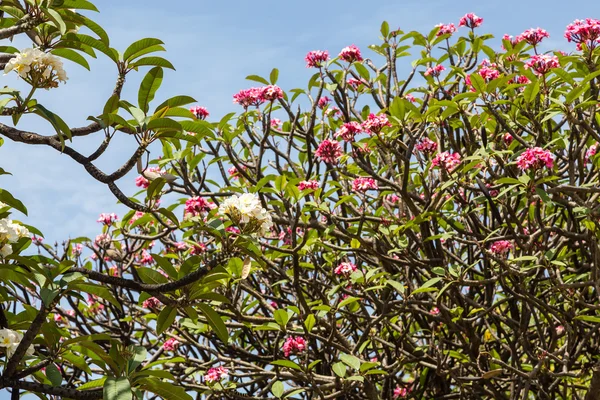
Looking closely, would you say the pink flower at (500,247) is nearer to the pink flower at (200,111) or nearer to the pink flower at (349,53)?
the pink flower at (349,53)

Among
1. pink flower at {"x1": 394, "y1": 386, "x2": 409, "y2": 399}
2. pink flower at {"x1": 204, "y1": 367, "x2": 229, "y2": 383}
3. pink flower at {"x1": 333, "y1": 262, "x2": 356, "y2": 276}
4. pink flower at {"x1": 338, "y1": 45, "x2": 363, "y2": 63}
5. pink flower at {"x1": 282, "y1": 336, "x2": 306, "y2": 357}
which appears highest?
pink flower at {"x1": 338, "y1": 45, "x2": 363, "y2": 63}

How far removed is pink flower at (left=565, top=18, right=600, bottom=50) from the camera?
362 cm

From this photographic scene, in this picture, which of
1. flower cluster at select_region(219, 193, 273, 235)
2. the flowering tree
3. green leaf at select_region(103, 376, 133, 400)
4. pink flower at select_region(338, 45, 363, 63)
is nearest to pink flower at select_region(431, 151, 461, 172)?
the flowering tree

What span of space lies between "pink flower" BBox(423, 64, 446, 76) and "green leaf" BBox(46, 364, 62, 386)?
10.1 feet

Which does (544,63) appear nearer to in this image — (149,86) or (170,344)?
(149,86)

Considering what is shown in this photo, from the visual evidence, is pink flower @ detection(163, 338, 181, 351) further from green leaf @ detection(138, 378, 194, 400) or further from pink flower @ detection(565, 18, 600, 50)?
pink flower @ detection(565, 18, 600, 50)

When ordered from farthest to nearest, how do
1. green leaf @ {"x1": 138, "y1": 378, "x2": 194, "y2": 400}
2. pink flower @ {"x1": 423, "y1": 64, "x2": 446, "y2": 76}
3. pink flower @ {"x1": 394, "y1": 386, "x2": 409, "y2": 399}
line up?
pink flower @ {"x1": 394, "y1": 386, "x2": 409, "y2": 399}
pink flower @ {"x1": 423, "y1": 64, "x2": 446, "y2": 76}
green leaf @ {"x1": 138, "y1": 378, "x2": 194, "y2": 400}

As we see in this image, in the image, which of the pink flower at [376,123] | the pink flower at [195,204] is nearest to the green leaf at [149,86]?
the pink flower at [376,123]

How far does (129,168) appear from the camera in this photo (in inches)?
92.5

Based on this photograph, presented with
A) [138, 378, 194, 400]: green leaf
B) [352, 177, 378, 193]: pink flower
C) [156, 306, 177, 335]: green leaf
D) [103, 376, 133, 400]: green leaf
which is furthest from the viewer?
[352, 177, 378, 193]: pink flower

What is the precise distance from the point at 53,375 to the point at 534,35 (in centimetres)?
340

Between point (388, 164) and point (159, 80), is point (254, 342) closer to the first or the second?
point (388, 164)

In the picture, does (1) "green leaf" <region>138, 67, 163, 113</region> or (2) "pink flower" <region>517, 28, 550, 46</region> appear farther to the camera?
(2) "pink flower" <region>517, 28, 550, 46</region>

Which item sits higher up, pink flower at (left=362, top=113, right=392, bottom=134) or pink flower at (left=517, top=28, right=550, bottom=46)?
pink flower at (left=517, top=28, right=550, bottom=46)
